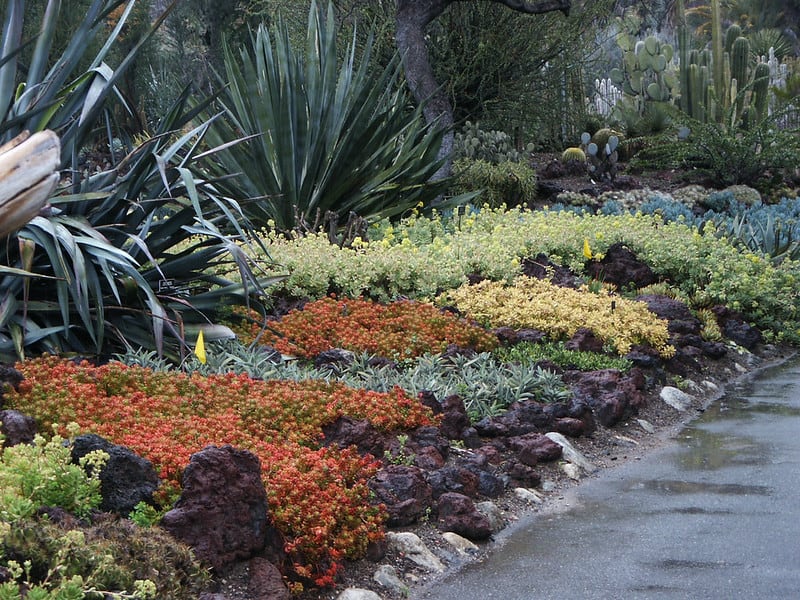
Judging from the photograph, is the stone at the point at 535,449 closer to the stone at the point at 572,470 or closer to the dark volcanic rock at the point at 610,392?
the stone at the point at 572,470

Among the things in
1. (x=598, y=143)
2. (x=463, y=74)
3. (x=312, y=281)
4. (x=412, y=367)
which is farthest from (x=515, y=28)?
(x=412, y=367)

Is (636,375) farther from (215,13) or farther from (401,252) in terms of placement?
(215,13)

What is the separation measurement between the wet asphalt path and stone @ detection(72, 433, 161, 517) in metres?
1.14

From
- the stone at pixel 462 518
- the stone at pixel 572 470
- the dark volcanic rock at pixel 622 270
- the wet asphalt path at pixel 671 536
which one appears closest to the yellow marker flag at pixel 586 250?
the dark volcanic rock at pixel 622 270

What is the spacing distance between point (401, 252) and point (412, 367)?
8.22 feet

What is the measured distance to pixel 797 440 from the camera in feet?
21.2

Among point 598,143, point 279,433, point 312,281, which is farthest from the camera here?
point 598,143

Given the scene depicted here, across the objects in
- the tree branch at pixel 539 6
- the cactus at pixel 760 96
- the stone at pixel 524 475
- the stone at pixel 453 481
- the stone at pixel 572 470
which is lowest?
the stone at pixel 572 470

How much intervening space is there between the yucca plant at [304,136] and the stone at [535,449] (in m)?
4.70

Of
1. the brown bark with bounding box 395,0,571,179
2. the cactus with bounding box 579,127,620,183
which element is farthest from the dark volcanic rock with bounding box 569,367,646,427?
the cactus with bounding box 579,127,620,183

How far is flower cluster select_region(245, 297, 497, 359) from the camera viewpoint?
24.3 ft

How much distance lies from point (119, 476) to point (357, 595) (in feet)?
3.29

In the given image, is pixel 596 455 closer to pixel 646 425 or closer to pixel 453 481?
pixel 646 425

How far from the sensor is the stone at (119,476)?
400cm
